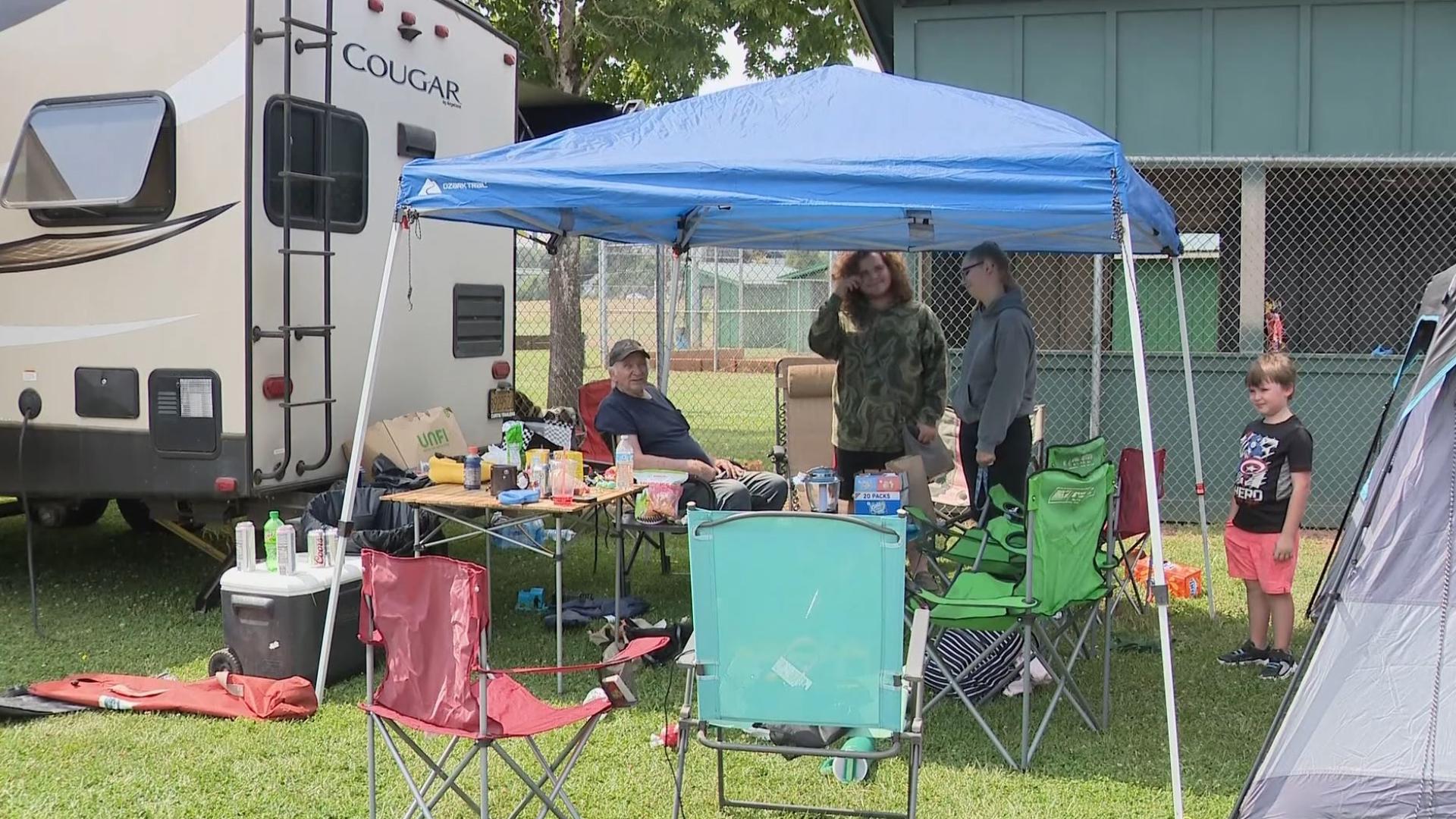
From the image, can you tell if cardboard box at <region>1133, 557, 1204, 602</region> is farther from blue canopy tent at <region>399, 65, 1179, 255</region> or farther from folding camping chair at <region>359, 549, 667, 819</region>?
folding camping chair at <region>359, 549, 667, 819</region>

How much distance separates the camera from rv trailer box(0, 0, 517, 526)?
17.0 feet

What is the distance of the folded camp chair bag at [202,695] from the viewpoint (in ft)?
14.3

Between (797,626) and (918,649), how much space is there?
Answer: 0.32 metres

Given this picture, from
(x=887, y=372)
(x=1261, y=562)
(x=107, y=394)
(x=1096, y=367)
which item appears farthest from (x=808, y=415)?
(x=107, y=394)

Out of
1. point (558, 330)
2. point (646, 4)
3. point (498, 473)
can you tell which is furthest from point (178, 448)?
point (646, 4)

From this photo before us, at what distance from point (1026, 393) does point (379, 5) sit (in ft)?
11.1

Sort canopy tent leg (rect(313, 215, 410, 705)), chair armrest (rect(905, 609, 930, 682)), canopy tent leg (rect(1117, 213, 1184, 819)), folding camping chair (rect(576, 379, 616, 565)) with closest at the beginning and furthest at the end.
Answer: chair armrest (rect(905, 609, 930, 682)) < canopy tent leg (rect(1117, 213, 1184, 819)) < canopy tent leg (rect(313, 215, 410, 705)) < folding camping chair (rect(576, 379, 616, 565))

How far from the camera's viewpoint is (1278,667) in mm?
4902

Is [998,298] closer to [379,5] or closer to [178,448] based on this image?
[379,5]

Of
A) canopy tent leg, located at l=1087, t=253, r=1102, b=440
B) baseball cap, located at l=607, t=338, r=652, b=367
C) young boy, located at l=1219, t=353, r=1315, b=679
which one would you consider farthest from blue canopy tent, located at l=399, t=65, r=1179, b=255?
canopy tent leg, located at l=1087, t=253, r=1102, b=440

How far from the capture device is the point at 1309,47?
25.2 ft

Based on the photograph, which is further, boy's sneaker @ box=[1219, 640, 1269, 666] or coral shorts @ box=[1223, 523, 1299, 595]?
boy's sneaker @ box=[1219, 640, 1269, 666]

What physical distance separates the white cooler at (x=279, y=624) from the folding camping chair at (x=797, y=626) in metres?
1.94

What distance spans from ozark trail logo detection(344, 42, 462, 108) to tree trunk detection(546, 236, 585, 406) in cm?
442
